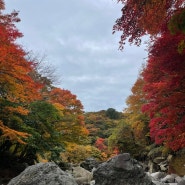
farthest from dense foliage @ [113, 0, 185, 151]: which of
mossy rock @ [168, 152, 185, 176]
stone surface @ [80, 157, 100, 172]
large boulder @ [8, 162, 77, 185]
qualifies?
stone surface @ [80, 157, 100, 172]

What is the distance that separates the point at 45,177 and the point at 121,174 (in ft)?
14.4

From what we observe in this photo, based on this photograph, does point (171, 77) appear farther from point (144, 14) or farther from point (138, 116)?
point (138, 116)

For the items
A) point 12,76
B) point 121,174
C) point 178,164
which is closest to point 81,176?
point 178,164

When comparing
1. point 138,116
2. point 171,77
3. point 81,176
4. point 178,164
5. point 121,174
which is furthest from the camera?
point 138,116

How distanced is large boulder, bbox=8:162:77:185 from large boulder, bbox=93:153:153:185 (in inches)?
158

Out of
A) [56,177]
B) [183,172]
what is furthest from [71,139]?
[56,177]

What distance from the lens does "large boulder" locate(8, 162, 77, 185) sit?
530 cm

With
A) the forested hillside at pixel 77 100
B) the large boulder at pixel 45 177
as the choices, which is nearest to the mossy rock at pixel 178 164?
the forested hillside at pixel 77 100

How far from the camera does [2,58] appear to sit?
11117 mm

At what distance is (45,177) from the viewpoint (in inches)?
213

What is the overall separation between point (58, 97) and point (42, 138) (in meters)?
12.3

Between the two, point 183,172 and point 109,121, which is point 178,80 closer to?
point 183,172

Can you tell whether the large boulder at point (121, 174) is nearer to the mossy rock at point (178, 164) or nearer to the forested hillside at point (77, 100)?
the forested hillside at point (77, 100)

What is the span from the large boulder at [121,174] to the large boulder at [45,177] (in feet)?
13.2
